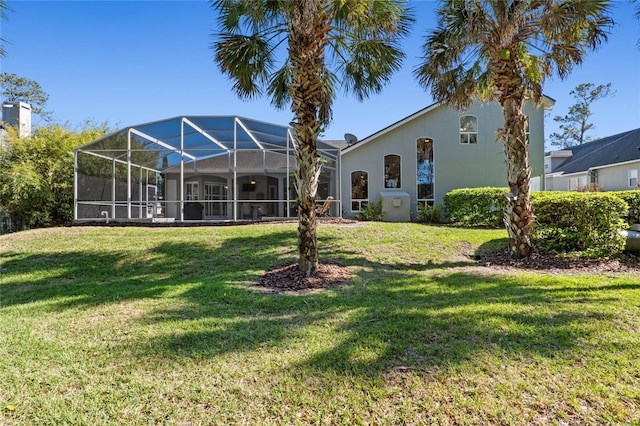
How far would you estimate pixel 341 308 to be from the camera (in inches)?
187

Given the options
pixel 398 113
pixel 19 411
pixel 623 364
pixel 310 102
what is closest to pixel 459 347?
pixel 623 364

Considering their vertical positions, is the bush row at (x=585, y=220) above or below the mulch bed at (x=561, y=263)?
above

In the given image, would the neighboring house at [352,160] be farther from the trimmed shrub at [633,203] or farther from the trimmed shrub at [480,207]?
the trimmed shrub at [633,203]

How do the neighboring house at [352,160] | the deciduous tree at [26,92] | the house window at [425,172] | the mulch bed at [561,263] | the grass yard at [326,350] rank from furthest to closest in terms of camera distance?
1. the deciduous tree at [26,92]
2. the house window at [425,172]
3. the neighboring house at [352,160]
4. the mulch bed at [561,263]
5. the grass yard at [326,350]

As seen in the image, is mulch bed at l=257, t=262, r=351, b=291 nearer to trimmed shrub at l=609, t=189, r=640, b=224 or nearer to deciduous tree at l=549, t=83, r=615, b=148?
trimmed shrub at l=609, t=189, r=640, b=224

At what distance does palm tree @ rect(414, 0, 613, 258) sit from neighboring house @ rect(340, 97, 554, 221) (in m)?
7.09

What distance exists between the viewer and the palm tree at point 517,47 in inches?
285

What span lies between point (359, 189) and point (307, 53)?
10224 millimetres

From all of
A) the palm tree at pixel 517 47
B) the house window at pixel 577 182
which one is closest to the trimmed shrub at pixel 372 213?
the palm tree at pixel 517 47

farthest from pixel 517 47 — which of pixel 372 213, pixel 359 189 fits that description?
pixel 359 189

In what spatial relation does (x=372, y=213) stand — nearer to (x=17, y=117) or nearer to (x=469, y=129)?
(x=469, y=129)

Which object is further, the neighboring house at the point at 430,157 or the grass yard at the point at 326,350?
the neighboring house at the point at 430,157

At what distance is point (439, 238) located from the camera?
33.1 ft

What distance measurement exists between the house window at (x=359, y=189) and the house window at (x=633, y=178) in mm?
17534
